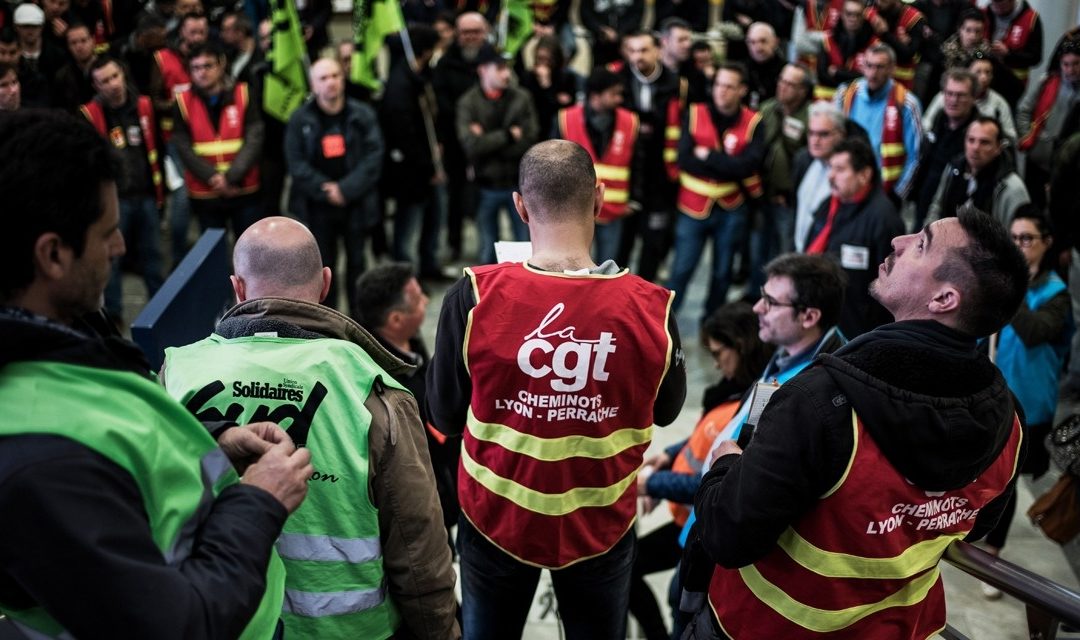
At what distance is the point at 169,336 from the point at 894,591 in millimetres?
1967

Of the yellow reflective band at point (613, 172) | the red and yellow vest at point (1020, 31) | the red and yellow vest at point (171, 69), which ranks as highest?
the red and yellow vest at point (171, 69)

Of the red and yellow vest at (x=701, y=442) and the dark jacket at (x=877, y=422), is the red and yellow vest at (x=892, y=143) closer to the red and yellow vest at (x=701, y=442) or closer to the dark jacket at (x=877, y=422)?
the red and yellow vest at (x=701, y=442)

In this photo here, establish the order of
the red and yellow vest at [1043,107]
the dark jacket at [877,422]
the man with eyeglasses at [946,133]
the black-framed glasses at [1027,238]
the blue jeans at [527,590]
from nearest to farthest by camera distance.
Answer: the dark jacket at [877,422] → the blue jeans at [527,590] → the black-framed glasses at [1027,238] → the man with eyeglasses at [946,133] → the red and yellow vest at [1043,107]

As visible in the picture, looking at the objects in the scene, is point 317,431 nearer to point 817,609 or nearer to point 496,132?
point 817,609

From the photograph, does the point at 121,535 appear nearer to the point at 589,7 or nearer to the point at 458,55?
the point at 458,55

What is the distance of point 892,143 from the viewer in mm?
6453

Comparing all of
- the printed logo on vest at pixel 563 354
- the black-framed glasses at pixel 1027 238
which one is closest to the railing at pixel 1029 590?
the printed logo on vest at pixel 563 354

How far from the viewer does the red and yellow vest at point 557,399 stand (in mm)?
2328

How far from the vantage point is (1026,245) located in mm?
4270

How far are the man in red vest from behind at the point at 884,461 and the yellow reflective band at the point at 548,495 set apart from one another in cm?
46

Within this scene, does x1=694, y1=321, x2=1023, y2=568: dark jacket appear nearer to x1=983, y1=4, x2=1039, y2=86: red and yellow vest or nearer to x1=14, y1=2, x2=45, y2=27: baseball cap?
x1=14, y1=2, x2=45, y2=27: baseball cap

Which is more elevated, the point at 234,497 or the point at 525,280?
the point at 234,497

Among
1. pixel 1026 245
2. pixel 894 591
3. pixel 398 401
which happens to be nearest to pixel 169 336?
pixel 398 401

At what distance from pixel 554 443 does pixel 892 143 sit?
192 inches
